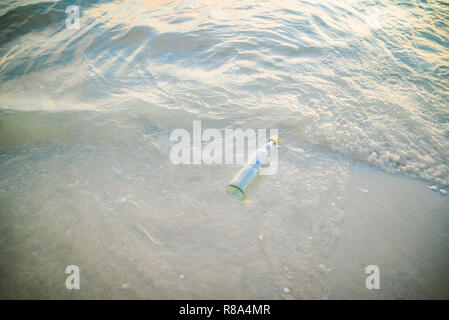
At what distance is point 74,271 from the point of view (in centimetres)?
145

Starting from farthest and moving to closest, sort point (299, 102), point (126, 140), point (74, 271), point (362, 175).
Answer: point (299, 102)
point (126, 140)
point (362, 175)
point (74, 271)

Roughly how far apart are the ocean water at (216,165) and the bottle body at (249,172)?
0.34 ft

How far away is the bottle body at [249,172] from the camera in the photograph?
185 centimetres

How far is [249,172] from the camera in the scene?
6.45 ft

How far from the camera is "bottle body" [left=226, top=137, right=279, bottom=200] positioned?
1.85m

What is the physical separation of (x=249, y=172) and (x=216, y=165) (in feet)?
1.20

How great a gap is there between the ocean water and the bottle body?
0.34 ft

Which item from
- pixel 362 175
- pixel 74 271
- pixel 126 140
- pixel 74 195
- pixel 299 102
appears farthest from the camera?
pixel 299 102

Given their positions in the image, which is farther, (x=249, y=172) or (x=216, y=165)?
(x=216, y=165)

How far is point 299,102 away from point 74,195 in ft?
8.80

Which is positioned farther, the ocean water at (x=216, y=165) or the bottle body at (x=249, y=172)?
the bottle body at (x=249, y=172)

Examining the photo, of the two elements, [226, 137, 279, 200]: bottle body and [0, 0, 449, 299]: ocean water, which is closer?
[0, 0, 449, 299]: ocean water
